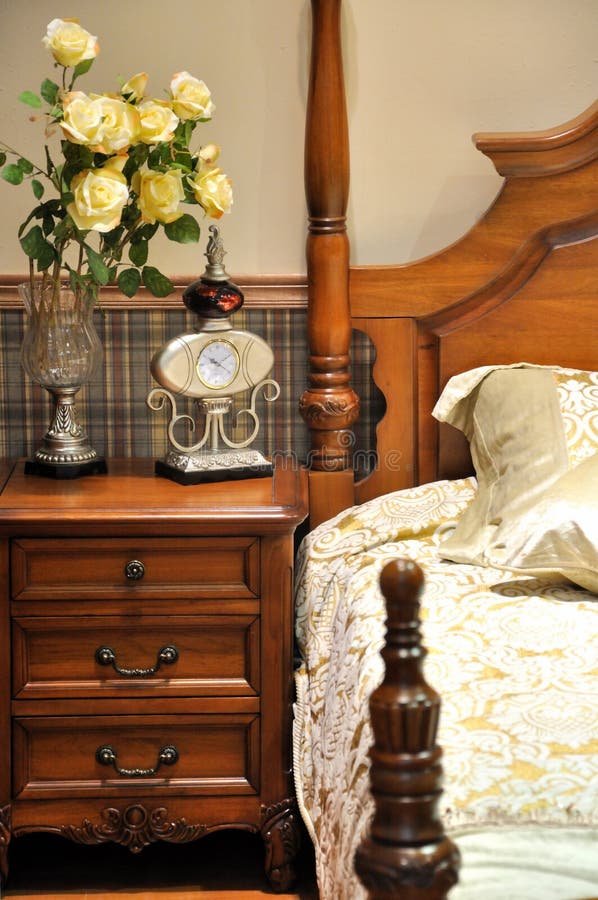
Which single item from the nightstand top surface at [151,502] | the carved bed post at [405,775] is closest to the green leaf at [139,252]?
the nightstand top surface at [151,502]

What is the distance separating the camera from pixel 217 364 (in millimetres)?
2250

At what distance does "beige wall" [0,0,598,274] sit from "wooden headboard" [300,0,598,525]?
0.41 feet

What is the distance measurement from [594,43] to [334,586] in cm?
128

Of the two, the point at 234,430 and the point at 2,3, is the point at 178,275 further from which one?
the point at 2,3

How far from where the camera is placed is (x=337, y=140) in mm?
2350

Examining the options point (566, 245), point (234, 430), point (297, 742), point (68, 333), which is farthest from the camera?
point (234, 430)

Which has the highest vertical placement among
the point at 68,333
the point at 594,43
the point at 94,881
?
the point at 594,43

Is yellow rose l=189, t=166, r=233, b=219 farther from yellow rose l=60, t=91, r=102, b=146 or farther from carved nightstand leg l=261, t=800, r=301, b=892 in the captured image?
carved nightstand leg l=261, t=800, r=301, b=892

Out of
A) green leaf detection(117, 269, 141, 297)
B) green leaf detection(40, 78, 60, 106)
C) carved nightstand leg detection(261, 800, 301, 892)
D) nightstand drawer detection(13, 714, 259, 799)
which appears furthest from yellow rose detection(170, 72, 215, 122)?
carved nightstand leg detection(261, 800, 301, 892)

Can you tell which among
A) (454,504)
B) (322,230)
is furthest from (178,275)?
(454,504)

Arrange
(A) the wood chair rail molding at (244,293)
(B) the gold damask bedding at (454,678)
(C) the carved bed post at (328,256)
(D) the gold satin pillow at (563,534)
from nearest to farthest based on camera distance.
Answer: (B) the gold damask bedding at (454,678)
(D) the gold satin pillow at (563,534)
(C) the carved bed post at (328,256)
(A) the wood chair rail molding at (244,293)

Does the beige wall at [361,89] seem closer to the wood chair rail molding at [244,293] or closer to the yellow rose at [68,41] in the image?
the wood chair rail molding at [244,293]

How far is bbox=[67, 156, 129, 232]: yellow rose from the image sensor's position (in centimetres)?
203

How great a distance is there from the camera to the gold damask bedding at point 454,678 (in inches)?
49.6
